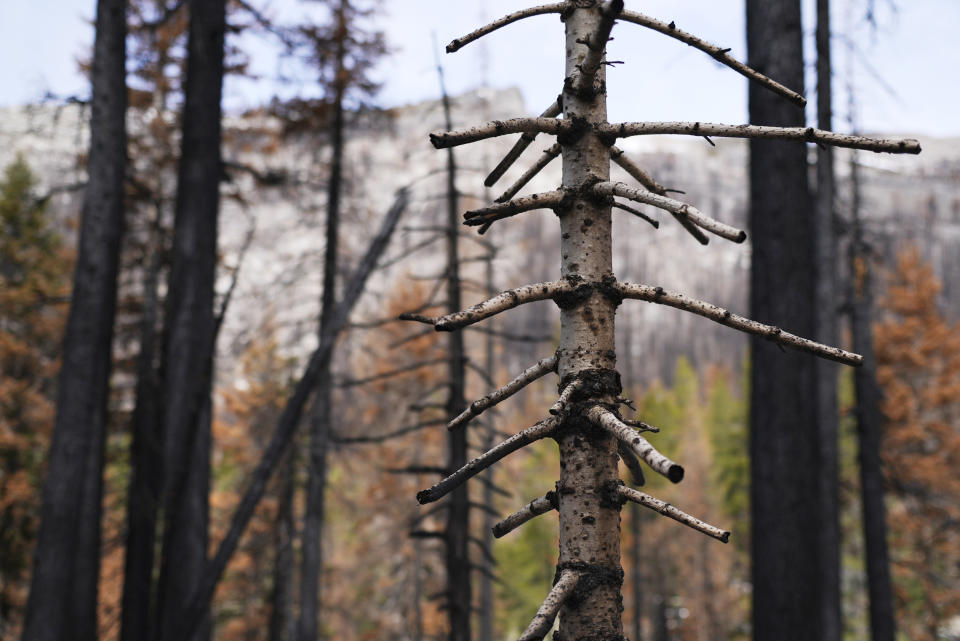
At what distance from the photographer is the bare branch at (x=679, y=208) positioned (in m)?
1.32

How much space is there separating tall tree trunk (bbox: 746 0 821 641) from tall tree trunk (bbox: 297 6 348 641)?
8.14 meters

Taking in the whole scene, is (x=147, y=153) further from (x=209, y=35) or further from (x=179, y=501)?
(x=179, y=501)

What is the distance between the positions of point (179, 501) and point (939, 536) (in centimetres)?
2078

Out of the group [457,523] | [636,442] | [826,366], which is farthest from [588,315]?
[826,366]

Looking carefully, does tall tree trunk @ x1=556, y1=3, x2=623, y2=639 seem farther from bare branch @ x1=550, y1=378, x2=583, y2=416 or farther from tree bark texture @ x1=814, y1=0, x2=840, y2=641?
tree bark texture @ x1=814, y1=0, x2=840, y2=641

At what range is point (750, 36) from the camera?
5.28 metres

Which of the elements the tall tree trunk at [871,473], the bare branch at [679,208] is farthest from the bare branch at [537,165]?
the tall tree trunk at [871,473]

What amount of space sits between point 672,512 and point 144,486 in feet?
28.3

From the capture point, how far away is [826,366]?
7.57 m

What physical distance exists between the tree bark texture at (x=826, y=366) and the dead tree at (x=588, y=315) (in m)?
6.18

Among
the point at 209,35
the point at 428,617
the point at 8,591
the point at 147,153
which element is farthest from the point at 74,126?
the point at 428,617

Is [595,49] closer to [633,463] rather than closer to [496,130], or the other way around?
[496,130]

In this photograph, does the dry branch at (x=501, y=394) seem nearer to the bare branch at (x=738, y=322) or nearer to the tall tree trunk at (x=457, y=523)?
the bare branch at (x=738, y=322)

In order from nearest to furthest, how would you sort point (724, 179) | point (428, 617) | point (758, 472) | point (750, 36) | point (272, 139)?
point (758, 472)
point (750, 36)
point (272, 139)
point (428, 617)
point (724, 179)
